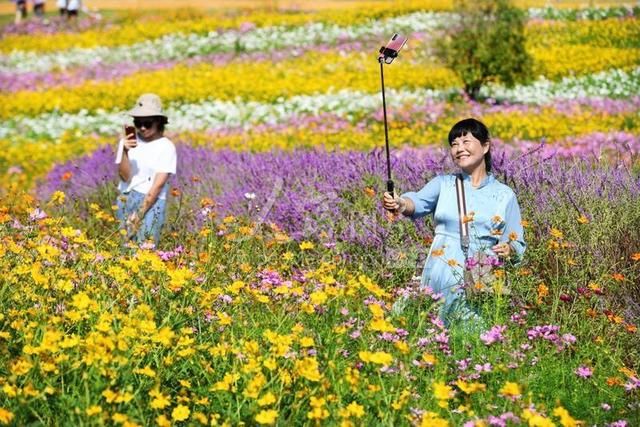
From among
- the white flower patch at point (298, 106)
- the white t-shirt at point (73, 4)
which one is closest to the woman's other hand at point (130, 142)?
the white flower patch at point (298, 106)

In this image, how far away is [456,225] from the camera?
4.82 metres

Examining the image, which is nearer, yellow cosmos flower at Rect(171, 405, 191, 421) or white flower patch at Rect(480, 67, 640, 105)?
yellow cosmos flower at Rect(171, 405, 191, 421)

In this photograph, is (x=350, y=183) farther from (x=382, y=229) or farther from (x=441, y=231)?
(x=441, y=231)

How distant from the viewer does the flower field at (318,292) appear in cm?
346

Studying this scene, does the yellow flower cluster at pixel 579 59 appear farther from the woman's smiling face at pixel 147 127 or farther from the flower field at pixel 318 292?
the woman's smiling face at pixel 147 127

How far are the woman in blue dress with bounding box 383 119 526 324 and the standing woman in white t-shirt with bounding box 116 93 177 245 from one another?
7.01ft

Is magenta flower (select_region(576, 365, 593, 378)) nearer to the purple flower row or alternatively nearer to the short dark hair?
the short dark hair

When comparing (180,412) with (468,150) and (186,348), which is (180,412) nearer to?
(186,348)

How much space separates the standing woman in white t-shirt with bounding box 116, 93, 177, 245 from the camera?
6516 mm

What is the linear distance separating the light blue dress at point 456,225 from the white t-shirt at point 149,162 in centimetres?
217

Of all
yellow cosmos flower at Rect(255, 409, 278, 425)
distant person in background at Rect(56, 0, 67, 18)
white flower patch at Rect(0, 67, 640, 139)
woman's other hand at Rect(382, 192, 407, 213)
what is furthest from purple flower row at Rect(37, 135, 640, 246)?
distant person in background at Rect(56, 0, 67, 18)

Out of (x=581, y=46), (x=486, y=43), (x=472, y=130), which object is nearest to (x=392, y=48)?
(x=472, y=130)

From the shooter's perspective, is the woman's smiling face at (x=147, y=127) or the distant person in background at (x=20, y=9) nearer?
the woman's smiling face at (x=147, y=127)

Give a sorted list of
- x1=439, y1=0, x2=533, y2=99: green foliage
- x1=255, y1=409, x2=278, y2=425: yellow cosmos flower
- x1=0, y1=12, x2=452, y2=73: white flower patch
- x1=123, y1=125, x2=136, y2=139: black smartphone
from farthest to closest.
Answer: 1. x1=0, y1=12, x2=452, y2=73: white flower patch
2. x1=439, y1=0, x2=533, y2=99: green foliage
3. x1=123, y1=125, x2=136, y2=139: black smartphone
4. x1=255, y1=409, x2=278, y2=425: yellow cosmos flower
